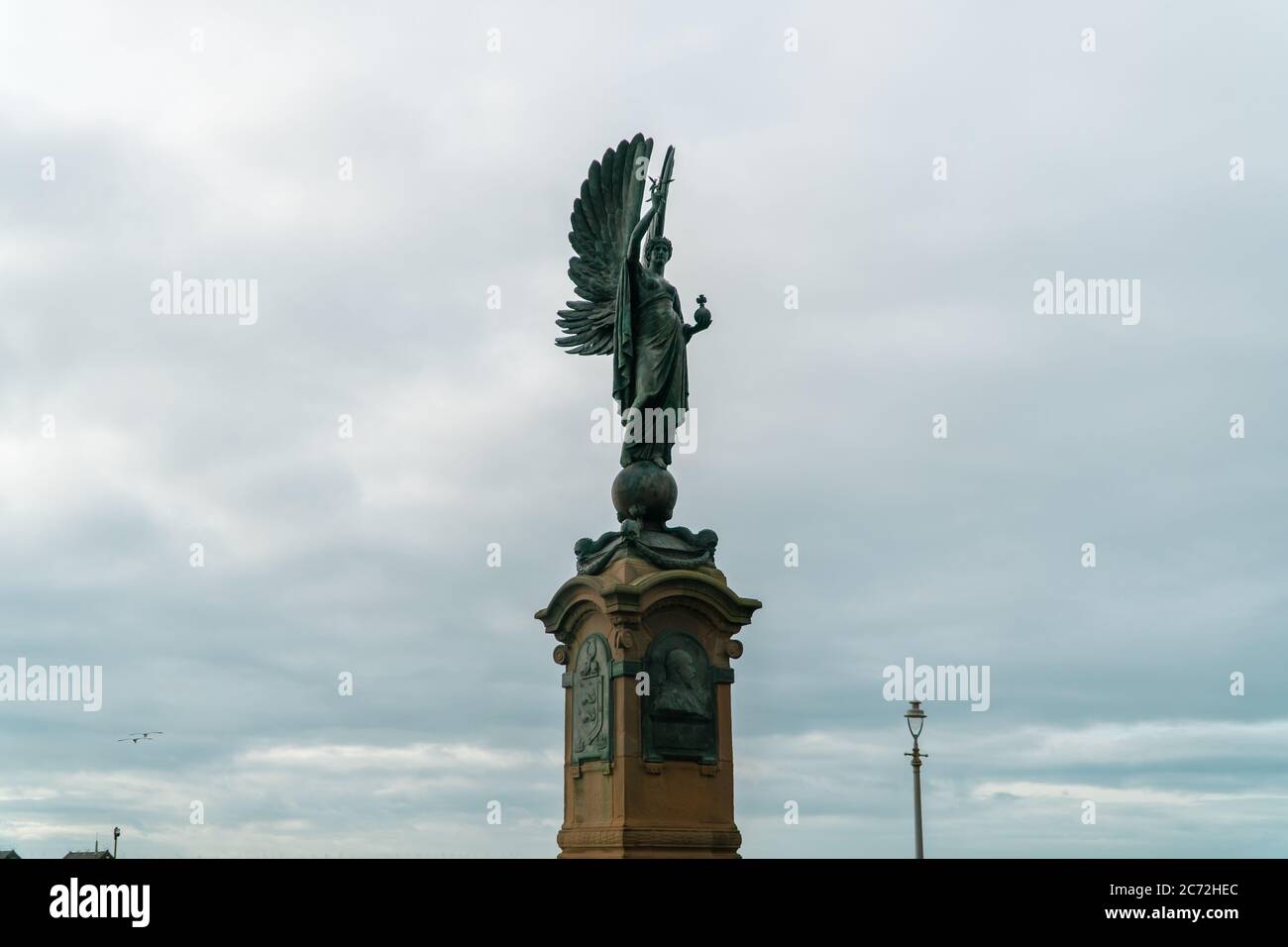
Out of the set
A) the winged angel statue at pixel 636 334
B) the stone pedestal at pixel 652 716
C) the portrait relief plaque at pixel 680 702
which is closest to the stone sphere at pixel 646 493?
the winged angel statue at pixel 636 334

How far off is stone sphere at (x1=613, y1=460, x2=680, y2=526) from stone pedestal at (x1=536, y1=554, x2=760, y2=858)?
721 millimetres

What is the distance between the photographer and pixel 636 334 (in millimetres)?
17266

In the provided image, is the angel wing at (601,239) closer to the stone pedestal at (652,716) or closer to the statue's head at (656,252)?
the statue's head at (656,252)

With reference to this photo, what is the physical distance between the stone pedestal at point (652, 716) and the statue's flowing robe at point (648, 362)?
1.67m

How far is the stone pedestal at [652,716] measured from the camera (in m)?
15.4

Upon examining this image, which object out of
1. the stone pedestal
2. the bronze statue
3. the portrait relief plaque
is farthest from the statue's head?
the portrait relief plaque

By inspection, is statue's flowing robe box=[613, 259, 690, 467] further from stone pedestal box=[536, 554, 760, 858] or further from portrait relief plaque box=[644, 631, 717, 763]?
portrait relief plaque box=[644, 631, 717, 763]

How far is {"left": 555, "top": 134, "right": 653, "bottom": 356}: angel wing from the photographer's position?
17250 mm

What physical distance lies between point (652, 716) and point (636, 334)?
471 cm

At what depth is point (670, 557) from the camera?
1630cm

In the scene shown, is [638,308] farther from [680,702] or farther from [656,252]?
[680,702]
